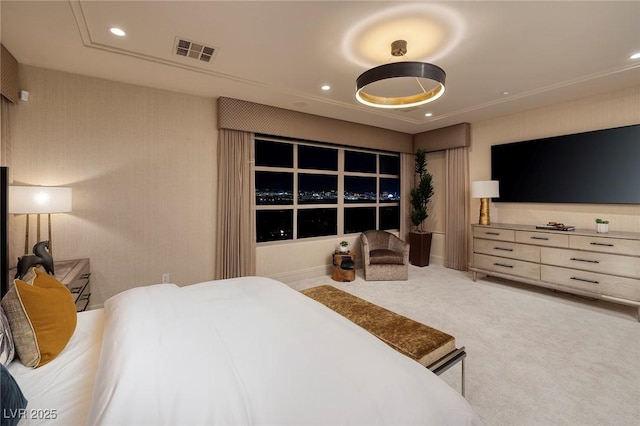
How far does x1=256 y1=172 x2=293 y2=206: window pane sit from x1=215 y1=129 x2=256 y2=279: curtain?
33 cm

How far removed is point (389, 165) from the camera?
5.85 metres

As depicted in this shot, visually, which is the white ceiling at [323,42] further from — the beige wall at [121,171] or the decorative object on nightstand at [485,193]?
the decorative object on nightstand at [485,193]

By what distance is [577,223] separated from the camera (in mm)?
3779

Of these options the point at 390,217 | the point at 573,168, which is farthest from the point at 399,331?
the point at 390,217

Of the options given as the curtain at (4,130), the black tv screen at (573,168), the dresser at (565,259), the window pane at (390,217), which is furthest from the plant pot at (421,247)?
the curtain at (4,130)

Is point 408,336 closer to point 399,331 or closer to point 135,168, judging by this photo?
point 399,331

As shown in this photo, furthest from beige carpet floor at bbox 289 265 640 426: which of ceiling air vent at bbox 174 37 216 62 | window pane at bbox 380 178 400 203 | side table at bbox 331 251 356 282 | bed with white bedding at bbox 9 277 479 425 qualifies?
ceiling air vent at bbox 174 37 216 62

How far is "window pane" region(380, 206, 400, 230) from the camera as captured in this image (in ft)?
18.9

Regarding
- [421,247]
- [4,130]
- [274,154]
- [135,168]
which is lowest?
[421,247]

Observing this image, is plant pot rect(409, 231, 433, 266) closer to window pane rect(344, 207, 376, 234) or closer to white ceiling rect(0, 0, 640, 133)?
window pane rect(344, 207, 376, 234)

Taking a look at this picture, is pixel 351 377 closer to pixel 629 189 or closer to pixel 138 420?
pixel 138 420

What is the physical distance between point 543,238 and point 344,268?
2.70 meters

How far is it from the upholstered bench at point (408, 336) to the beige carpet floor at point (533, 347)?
0.40m

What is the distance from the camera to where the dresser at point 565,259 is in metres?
2.99
